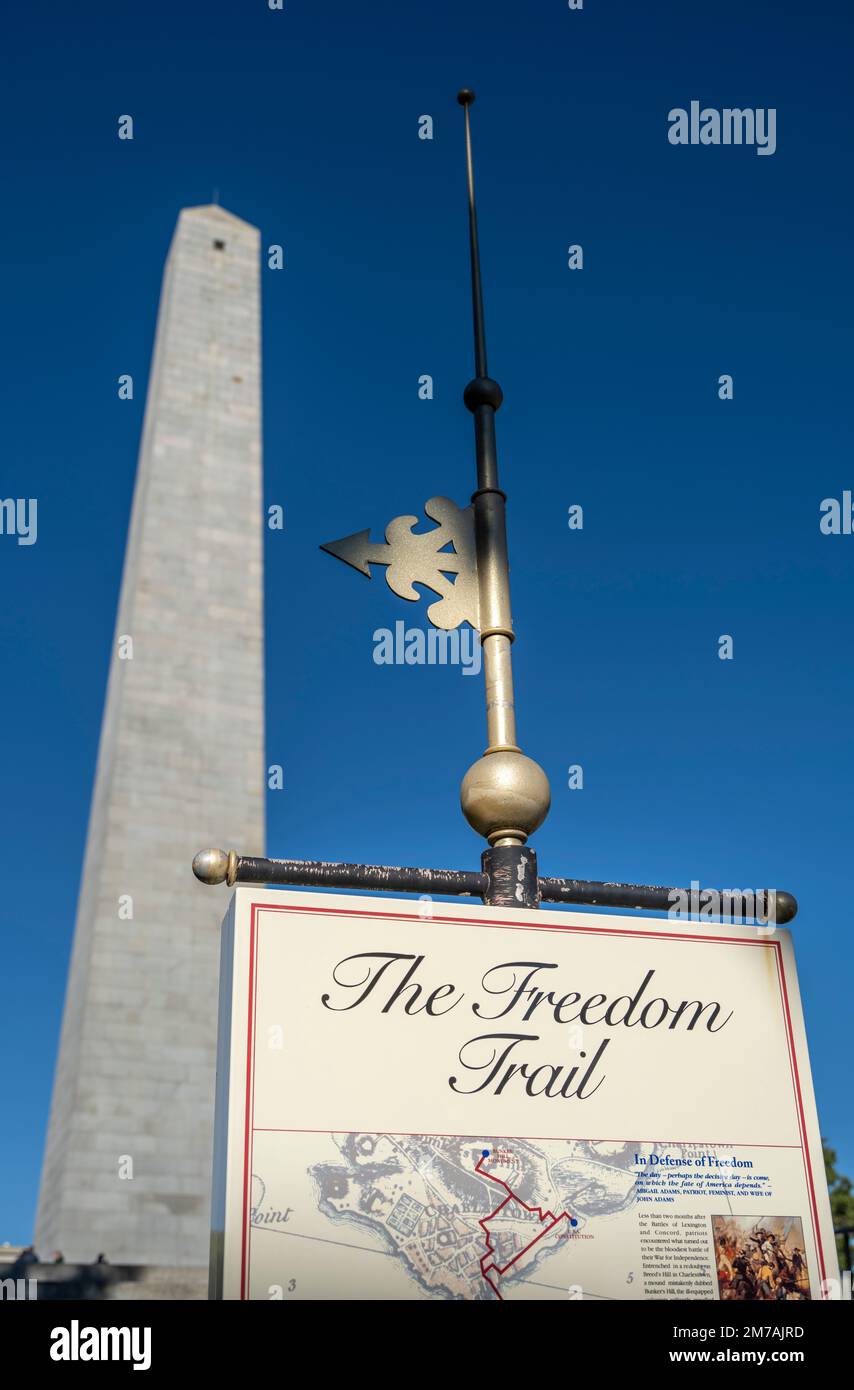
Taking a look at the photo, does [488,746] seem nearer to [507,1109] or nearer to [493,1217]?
[507,1109]

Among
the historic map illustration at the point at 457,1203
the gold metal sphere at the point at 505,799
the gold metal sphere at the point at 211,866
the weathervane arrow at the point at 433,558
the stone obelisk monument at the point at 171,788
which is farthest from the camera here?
the stone obelisk monument at the point at 171,788

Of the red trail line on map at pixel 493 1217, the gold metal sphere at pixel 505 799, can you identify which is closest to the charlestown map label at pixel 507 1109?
the red trail line on map at pixel 493 1217

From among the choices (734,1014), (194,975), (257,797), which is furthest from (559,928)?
(257,797)

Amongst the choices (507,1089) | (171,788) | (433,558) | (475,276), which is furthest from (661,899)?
(171,788)

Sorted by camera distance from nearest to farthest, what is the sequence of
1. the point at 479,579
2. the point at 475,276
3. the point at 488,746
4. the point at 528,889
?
the point at 528,889, the point at 488,746, the point at 479,579, the point at 475,276

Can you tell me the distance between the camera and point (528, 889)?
3.03 m

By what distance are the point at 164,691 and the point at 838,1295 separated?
21564 mm

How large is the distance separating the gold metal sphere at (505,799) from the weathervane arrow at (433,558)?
549mm

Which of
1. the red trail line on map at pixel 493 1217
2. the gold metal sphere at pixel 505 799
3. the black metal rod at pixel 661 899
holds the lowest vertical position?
the red trail line on map at pixel 493 1217

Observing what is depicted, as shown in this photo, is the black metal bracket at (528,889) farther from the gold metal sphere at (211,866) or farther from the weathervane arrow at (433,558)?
the weathervane arrow at (433,558)

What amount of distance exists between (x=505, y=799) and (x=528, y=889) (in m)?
0.25

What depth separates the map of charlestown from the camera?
2.47m

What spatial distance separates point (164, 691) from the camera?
23.4 meters

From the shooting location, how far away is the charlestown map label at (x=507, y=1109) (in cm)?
248
